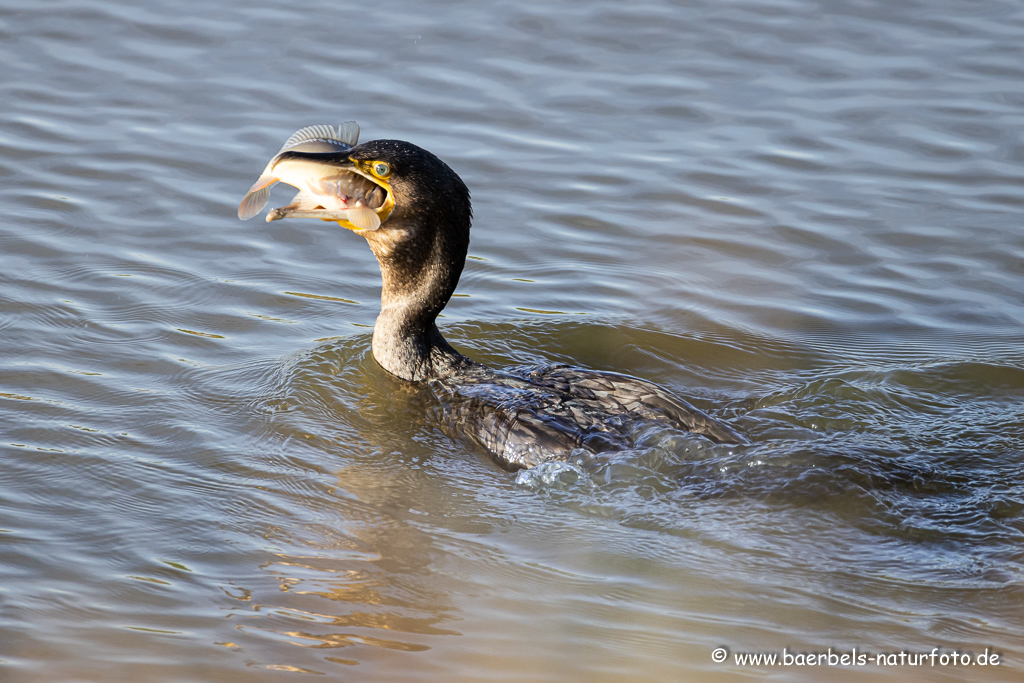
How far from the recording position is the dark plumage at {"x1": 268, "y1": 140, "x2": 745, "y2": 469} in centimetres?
518

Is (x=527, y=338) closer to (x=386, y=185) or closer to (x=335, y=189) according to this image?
(x=386, y=185)

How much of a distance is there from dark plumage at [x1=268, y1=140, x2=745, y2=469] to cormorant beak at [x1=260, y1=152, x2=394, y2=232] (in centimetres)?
2

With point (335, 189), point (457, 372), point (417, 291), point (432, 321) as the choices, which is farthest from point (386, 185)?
point (457, 372)

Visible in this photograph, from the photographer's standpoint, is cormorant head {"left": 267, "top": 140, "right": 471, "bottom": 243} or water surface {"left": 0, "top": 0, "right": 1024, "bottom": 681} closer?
water surface {"left": 0, "top": 0, "right": 1024, "bottom": 681}

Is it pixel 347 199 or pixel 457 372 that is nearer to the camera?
pixel 347 199

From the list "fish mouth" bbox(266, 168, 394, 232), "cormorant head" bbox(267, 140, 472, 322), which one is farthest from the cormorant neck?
"fish mouth" bbox(266, 168, 394, 232)

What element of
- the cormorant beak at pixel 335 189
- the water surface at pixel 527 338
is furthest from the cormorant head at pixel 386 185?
the water surface at pixel 527 338

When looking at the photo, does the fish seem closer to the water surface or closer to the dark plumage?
the dark plumage

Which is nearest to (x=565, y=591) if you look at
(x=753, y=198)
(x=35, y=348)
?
(x=35, y=348)

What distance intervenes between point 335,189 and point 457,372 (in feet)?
3.72

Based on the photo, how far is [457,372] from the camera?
231 inches

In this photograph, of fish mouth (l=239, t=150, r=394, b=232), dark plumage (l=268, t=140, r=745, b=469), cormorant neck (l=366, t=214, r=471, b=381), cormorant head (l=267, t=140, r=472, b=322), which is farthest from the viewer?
cormorant neck (l=366, t=214, r=471, b=381)

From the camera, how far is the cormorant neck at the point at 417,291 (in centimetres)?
572

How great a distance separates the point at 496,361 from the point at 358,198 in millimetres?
1322
